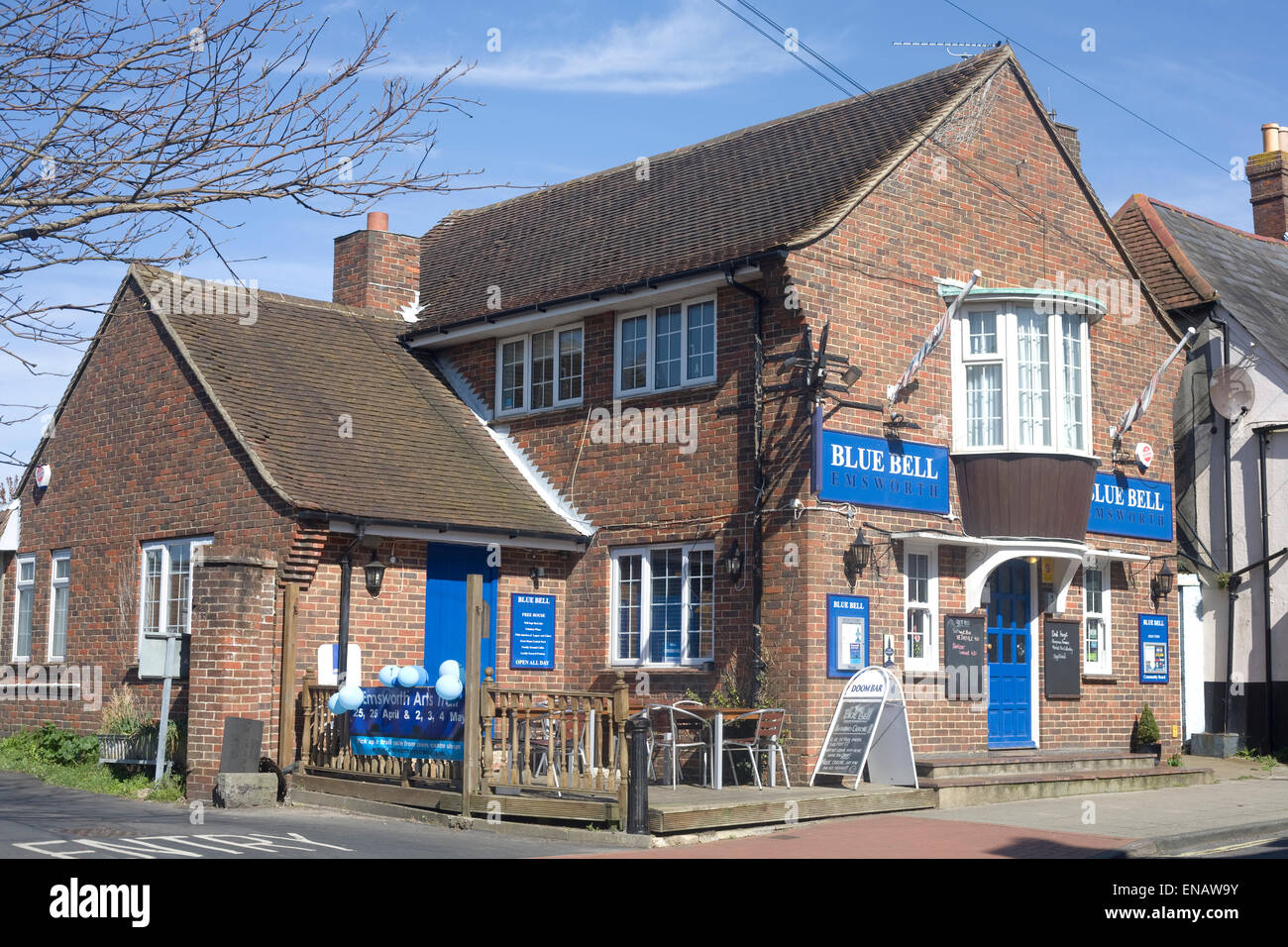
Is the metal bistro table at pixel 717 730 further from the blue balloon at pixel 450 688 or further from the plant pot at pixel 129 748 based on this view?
the plant pot at pixel 129 748

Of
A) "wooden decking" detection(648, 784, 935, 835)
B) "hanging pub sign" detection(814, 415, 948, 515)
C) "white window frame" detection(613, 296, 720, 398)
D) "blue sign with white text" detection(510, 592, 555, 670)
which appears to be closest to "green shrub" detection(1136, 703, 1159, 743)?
"hanging pub sign" detection(814, 415, 948, 515)

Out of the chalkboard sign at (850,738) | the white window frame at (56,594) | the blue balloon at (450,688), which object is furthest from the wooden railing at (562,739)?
the white window frame at (56,594)

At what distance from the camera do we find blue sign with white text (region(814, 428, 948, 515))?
15766 mm

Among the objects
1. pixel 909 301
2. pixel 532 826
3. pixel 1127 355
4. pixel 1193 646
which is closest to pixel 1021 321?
pixel 909 301

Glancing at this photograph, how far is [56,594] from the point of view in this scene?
20938 mm

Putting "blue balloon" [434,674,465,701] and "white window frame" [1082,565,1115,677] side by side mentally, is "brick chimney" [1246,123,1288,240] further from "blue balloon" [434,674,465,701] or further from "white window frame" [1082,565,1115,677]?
"blue balloon" [434,674,465,701]

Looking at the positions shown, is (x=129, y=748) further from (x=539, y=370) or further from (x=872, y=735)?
(x=872, y=735)

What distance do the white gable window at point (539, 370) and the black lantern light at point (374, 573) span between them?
3658mm

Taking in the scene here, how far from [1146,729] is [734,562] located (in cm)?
677

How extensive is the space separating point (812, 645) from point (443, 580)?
493 cm

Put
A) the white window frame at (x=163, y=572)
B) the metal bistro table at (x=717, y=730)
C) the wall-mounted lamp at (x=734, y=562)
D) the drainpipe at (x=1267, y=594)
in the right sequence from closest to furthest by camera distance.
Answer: the metal bistro table at (x=717, y=730) → the wall-mounted lamp at (x=734, y=562) → the white window frame at (x=163, y=572) → the drainpipe at (x=1267, y=594)

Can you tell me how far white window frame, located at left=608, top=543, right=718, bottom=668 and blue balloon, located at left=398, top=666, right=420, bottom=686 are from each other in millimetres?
3812

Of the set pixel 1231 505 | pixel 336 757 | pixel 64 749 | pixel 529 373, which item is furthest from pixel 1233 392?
pixel 64 749

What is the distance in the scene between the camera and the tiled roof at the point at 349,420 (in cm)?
1695
